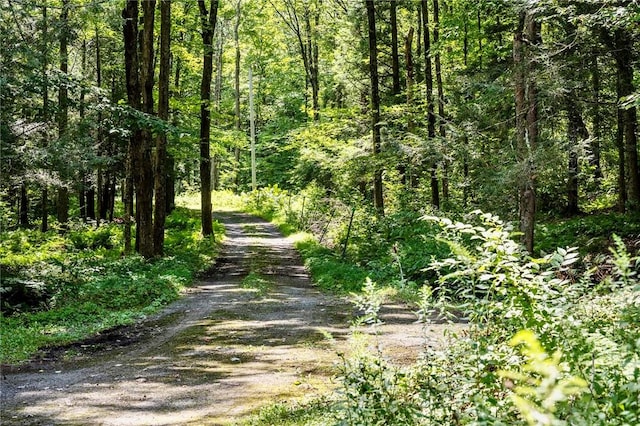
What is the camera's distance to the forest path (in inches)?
234

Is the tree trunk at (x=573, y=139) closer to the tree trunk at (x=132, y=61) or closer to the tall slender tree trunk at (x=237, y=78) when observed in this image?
the tree trunk at (x=132, y=61)

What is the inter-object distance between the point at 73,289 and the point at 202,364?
244 inches

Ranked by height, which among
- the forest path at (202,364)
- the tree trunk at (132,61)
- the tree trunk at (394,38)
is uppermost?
the tree trunk at (394,38)

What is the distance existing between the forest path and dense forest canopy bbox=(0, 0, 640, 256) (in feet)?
15.5

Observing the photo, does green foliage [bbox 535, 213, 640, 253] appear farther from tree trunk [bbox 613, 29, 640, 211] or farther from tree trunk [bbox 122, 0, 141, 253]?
tree trunk [bbox 122, 0, 141, 253]

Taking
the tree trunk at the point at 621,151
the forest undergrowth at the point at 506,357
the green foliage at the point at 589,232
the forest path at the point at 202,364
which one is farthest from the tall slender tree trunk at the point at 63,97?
the tree trunk at the point at 621,151

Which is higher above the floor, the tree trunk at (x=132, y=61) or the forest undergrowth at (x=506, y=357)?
the tree trunk at (x=132, y=61)

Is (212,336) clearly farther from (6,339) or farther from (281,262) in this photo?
(281,262)

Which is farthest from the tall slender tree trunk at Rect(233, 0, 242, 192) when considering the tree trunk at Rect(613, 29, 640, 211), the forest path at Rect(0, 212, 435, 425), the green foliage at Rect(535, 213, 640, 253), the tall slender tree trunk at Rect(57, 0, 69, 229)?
the forest path at Rect(0, 212, 435, 425)

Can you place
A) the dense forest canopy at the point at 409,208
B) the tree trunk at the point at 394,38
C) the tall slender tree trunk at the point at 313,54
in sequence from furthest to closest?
1. the tall slender tree trunk at the point at 313,54
2. the tree trunk at the point at 394,38
3. the dense forest canopy at the point at 409,208

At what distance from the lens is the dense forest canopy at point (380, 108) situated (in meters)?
12.3

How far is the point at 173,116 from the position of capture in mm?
25078

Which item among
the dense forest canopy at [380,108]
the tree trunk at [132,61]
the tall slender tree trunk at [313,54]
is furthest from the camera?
the tall slender tree trunk at [313,54]

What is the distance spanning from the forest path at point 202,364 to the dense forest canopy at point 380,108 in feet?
15.5
